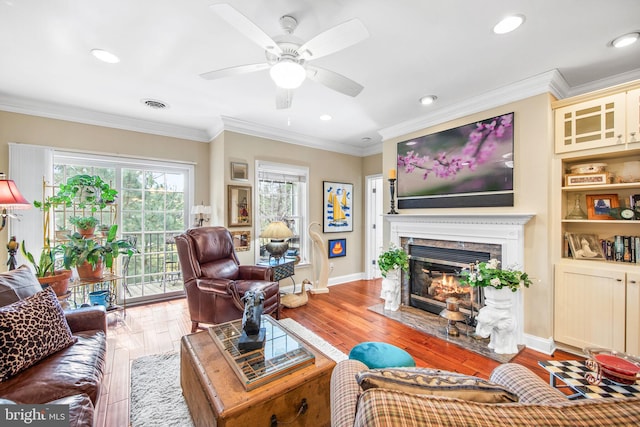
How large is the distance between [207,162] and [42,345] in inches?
127

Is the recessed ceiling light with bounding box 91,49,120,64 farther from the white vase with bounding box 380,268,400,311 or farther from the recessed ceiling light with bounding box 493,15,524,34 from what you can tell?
the white vase with bounding box 380,268,400,311

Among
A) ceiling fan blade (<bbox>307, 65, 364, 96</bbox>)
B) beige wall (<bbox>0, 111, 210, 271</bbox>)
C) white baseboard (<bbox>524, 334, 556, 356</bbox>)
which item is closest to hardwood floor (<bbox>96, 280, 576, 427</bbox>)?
white baseboard (<bbox>524, 334, 556, 356</bbox>)

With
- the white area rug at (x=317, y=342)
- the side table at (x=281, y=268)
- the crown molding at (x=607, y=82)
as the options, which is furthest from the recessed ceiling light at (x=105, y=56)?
the crown molding at (x=607, y=82)

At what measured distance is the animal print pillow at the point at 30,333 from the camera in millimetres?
1307

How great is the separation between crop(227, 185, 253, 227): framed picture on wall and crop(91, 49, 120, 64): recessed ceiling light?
1.83 meters

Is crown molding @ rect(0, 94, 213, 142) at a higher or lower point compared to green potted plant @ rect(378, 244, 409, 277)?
higher

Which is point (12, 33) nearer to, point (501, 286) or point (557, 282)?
point (501, 286)

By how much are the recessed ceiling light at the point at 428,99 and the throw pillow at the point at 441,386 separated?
9.53 ft

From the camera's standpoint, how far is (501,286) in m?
2.48

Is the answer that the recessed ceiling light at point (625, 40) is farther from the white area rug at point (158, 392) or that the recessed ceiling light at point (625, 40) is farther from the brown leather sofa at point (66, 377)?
the brown leather sofa at point (66, 377)

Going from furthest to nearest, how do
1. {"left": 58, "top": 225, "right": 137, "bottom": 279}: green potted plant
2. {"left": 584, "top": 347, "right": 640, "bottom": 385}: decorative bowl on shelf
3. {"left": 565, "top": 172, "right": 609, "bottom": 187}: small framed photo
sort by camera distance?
{"left": 58, "top": 225, "right": 137, "bottom": 279}: green potted plant, {"left": 565, "top": 172, "right": 609, "bottom": 187}: small framed photo, {"left": 584, "top": 347, "right": 640, "bottom": 385}: decorative bowl on shelf

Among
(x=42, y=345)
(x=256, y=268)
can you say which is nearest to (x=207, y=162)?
(x=256, y=268)

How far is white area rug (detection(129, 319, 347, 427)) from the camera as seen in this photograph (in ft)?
5.40

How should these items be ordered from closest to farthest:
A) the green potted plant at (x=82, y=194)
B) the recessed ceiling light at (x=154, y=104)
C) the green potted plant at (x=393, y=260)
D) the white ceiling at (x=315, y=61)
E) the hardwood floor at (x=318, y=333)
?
the white ceiling at (x=315, y=61), the hardwood floor at (x=318, y=333), the green potted plant at (x=82, y=194), the recessed ceiling light at (x=154, y=104), the green potted plant at (x=393, y=260)
